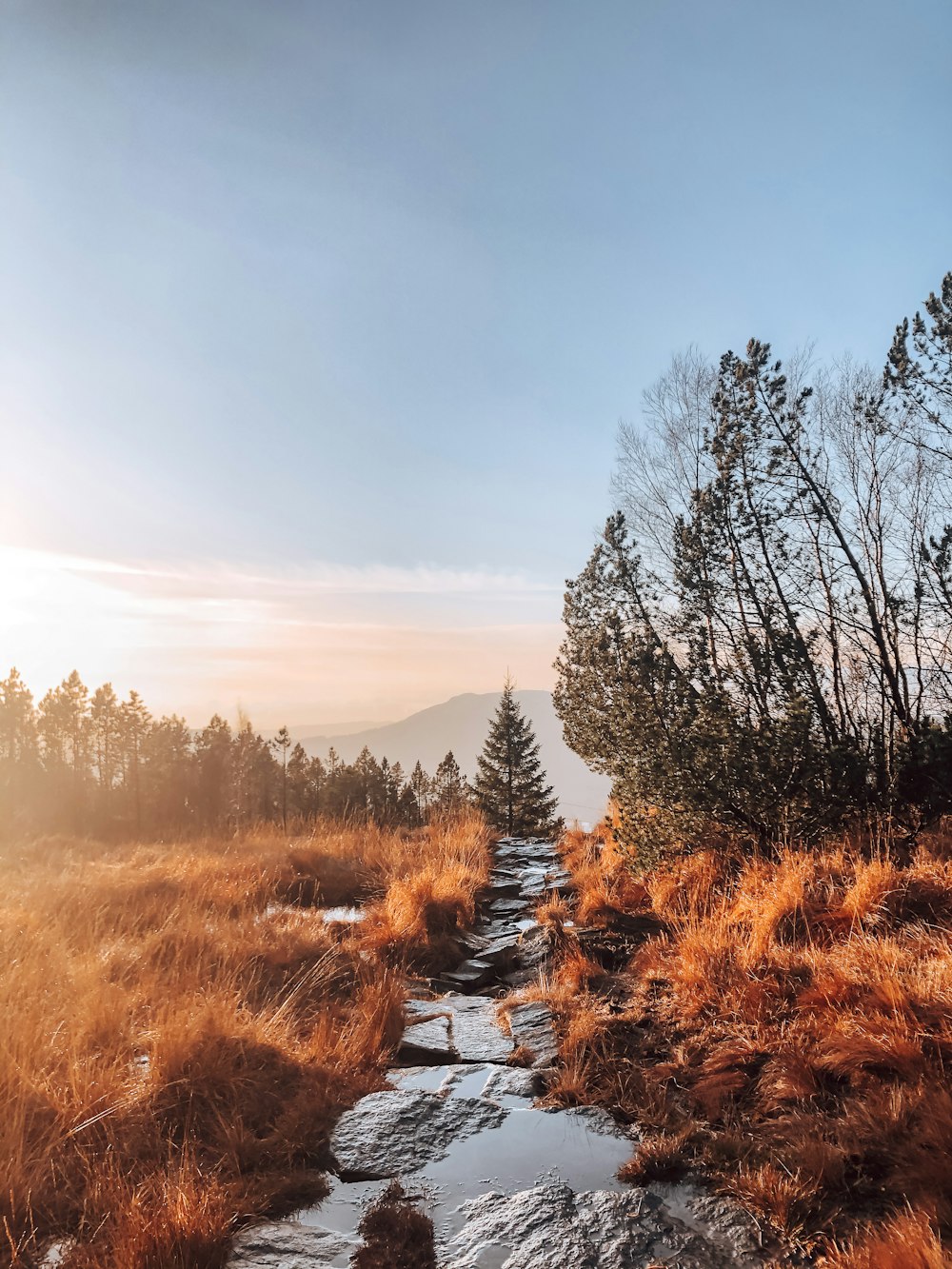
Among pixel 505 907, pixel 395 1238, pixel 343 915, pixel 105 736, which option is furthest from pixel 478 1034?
pixel 105 736

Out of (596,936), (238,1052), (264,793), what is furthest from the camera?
(264,793)

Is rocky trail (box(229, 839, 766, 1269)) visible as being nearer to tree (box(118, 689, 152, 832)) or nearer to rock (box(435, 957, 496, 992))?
rock (box(435, 957, 496, 992))

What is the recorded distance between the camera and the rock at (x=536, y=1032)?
413 cm

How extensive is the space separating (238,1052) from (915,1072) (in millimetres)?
3276

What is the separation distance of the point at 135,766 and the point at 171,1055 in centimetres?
5180

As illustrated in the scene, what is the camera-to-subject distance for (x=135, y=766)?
48.9 metres

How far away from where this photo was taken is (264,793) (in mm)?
51188

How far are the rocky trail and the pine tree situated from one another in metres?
31.2

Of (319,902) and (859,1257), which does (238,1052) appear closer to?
(859,1257)

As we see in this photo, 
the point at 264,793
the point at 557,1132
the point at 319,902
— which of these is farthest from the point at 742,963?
the point at 264,793

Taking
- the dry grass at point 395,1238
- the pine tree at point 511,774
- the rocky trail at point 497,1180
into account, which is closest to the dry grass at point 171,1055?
the rocky trail at point 497,1180

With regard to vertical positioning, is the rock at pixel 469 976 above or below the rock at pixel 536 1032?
below

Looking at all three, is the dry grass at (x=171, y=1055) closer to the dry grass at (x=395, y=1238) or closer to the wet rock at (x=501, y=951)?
the dry grass at (x=395, y=1238)

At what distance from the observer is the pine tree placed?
3612 cm
